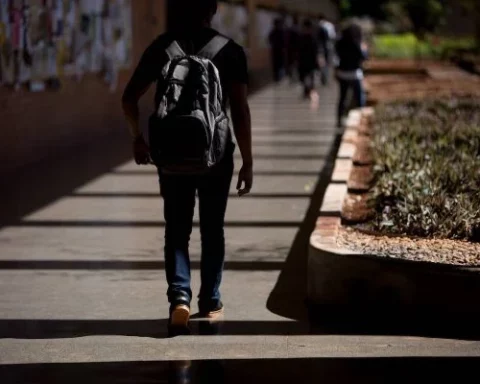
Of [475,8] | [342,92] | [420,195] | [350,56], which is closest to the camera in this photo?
[420,195]

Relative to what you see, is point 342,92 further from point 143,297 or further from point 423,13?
point 423,13

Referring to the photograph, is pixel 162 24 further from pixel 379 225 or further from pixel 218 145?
pixel 218 145

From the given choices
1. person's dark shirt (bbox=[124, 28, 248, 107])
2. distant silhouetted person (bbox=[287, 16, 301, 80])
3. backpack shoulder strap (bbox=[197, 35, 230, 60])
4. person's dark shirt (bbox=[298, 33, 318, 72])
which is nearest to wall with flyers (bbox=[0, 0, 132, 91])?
person's dark shirt (bbox=[298, 33, 318, 72])

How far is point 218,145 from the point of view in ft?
20.9

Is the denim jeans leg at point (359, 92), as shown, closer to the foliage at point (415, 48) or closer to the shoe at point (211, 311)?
the shoe at point (211, 311)

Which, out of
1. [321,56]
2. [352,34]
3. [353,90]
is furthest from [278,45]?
[352,34]

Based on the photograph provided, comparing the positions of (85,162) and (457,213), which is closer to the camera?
(457,213)

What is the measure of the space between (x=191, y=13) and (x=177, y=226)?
3.59 feet

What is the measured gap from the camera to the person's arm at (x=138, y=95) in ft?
21.1

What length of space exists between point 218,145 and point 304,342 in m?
1.09

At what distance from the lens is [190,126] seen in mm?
6168

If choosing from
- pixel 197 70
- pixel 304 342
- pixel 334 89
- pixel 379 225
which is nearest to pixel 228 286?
pixel 379 225

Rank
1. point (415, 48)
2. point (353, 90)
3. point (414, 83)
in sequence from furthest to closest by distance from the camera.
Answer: point (415, 48) < point (414, 83) < point (353, 90)

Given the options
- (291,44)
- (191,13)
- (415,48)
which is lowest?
(415,48)
